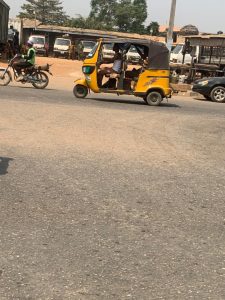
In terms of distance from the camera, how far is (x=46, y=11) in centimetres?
11088

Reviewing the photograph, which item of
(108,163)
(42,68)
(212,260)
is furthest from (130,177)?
(42,68)

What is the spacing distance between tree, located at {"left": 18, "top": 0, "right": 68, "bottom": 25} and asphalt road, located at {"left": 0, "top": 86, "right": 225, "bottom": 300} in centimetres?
10484

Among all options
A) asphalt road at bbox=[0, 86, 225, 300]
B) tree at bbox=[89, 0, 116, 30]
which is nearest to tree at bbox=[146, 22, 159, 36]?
tree at bbox=[89, 0, 116, 30]

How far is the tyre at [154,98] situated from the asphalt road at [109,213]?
5468 millimetres

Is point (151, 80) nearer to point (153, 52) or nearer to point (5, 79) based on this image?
point (153, 52)

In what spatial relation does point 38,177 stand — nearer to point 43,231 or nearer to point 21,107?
point 43,231

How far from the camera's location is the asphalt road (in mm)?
3416

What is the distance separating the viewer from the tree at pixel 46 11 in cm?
10919

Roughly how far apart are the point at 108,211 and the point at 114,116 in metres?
6.90

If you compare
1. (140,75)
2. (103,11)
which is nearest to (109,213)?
(140,75)

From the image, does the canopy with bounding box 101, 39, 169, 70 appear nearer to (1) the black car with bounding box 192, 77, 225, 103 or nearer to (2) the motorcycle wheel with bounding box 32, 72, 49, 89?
(2) the motorcycle wheel with bounding box 32, 72, 49, 89

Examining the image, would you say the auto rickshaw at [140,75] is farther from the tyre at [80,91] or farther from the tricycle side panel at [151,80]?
the tyre at [80,91]

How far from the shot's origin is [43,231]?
13.9 feet

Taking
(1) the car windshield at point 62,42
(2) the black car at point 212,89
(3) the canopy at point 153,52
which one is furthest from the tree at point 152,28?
(3) the canopy at point 153,52
